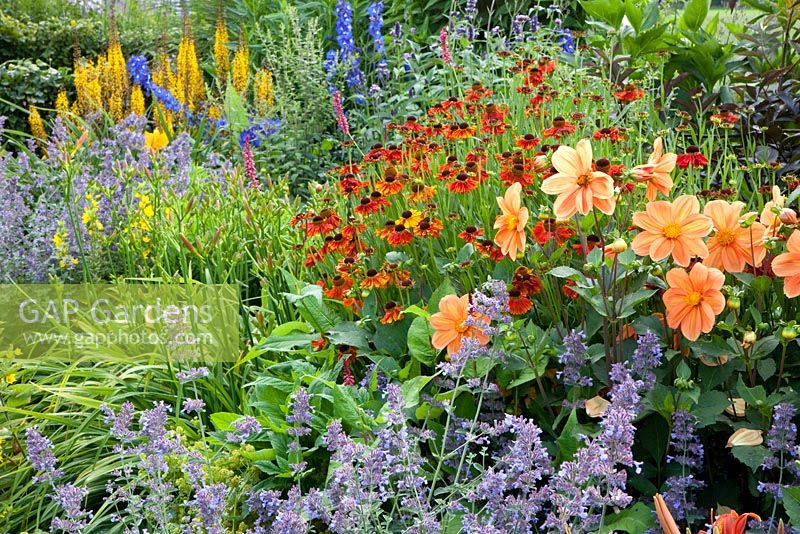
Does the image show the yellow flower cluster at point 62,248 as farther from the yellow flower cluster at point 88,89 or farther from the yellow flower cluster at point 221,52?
the yellow flower cluster at point 221,52

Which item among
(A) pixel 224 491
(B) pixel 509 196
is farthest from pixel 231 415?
(B) pixel 509 196

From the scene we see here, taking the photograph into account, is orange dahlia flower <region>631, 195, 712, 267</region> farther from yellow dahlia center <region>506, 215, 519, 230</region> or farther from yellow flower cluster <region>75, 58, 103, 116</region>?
yellow flower cluster <region>75, 58, 103, 116</region>

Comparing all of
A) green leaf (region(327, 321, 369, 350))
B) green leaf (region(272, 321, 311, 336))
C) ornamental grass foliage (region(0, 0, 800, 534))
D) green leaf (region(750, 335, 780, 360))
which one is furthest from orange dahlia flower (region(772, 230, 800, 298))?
green leaf (region(272, 321, 311, 336))

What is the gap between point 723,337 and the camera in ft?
6.89

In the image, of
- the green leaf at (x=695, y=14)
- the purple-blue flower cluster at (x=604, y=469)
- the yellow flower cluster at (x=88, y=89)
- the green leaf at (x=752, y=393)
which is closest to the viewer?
the purple-blue flower cluster at (x=604, y=469)

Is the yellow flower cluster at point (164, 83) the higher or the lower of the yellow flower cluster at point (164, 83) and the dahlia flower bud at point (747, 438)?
the lower

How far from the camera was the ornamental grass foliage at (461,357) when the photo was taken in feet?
5.90

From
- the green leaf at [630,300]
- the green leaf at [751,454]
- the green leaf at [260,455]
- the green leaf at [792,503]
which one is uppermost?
the green leaf at [630,300]

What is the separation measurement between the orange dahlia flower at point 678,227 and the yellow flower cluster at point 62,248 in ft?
7.87

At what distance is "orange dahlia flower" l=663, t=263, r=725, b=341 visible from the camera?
6.04ft

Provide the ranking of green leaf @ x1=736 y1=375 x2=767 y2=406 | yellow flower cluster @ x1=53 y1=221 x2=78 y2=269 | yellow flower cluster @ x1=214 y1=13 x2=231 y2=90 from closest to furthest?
green leaf @ x1=736 y1=375 x2=767 y2=406
yellow flower cluster @ x1=53 y1=221 x2=78 y2=269
yellow flower cluster @ x1=214 y1=13 x2=231 y2=90

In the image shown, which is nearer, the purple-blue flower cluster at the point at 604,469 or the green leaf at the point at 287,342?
the purple-blue flower cluster at the point at 604,469

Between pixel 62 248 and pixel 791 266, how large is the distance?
2706mm

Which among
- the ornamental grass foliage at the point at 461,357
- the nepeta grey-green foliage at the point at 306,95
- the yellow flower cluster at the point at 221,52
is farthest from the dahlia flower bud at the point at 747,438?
the yellow flower cluster at the point at 221,52
